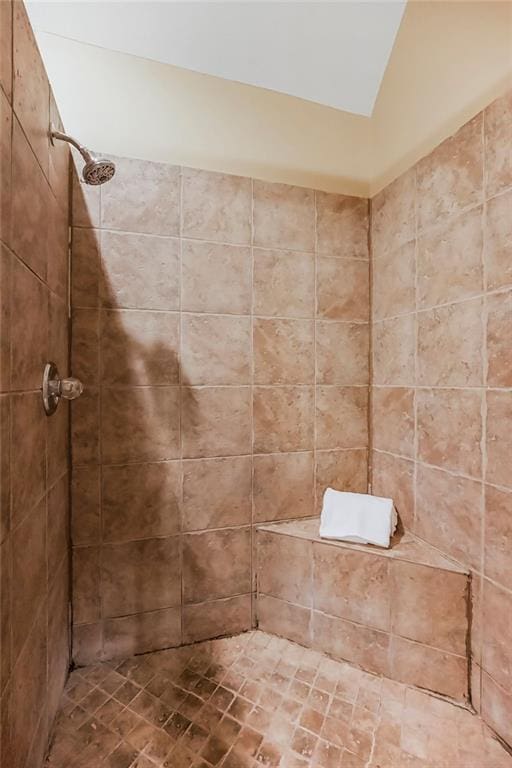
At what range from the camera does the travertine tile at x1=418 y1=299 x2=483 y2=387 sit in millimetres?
1128

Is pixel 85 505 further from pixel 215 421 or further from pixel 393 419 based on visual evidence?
pixel 393 419

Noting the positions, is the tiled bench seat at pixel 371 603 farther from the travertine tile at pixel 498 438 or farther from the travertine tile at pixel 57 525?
the travertine tile at pixel 57 525

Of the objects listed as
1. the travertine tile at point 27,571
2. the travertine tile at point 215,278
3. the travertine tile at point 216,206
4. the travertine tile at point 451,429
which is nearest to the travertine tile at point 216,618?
the travertine tile at point 27,571

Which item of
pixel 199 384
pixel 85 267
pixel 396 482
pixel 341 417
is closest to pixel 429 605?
pixel 396 482

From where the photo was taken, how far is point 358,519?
1373 mm

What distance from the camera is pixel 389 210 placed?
4.95 feet

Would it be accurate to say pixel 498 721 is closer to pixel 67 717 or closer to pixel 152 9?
pixel 67 717

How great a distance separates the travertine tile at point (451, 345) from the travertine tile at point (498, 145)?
33 cm

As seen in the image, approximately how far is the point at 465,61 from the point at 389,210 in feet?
1.57

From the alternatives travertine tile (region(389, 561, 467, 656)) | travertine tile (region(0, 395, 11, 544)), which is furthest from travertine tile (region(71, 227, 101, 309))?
travertine tile (region(389, 561, 467, 656))

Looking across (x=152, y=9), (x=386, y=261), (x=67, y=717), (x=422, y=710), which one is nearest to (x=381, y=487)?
(x=422, y=710)

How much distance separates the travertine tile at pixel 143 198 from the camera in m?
1.30

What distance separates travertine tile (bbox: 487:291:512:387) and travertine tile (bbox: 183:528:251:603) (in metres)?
1.04

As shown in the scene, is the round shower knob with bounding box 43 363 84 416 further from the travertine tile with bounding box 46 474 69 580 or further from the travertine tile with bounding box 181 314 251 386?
the travertine tile with bounding box 181 314 251 386
